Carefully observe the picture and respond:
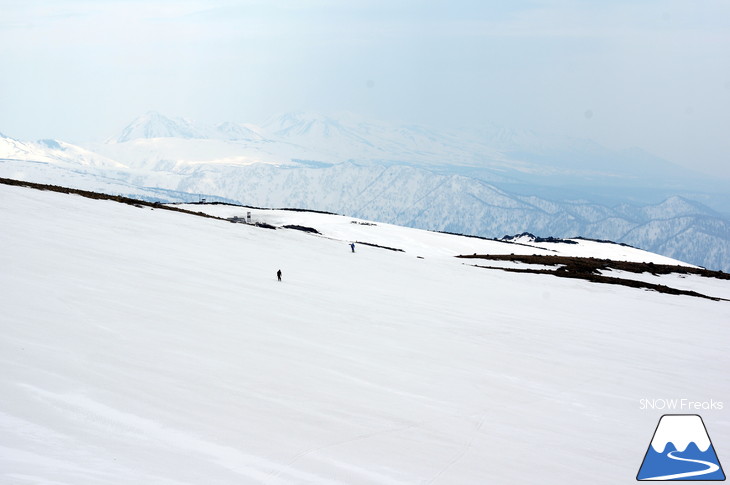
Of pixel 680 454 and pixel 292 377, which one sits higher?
pixel 292 377

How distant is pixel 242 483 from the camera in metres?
7.06

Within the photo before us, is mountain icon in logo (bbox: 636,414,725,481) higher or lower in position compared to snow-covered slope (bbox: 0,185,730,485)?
lower

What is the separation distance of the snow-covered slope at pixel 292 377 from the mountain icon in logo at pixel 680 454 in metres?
0.27

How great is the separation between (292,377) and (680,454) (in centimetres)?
681

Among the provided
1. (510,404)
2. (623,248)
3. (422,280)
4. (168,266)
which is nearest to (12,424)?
(510,404)

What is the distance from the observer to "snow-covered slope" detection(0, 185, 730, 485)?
7715 mm

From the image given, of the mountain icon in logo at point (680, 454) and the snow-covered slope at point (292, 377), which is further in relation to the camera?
the mountain icon in logo at point (680, 454)

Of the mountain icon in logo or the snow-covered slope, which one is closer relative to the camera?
the snow-covered slope

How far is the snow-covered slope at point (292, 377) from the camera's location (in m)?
7.71

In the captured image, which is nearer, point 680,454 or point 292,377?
point 680,454

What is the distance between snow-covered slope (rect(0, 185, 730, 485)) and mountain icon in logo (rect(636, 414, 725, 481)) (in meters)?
0.27

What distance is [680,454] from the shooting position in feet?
33.8

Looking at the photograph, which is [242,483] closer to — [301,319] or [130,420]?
[130,420]

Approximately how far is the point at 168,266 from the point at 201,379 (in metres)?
11.4
